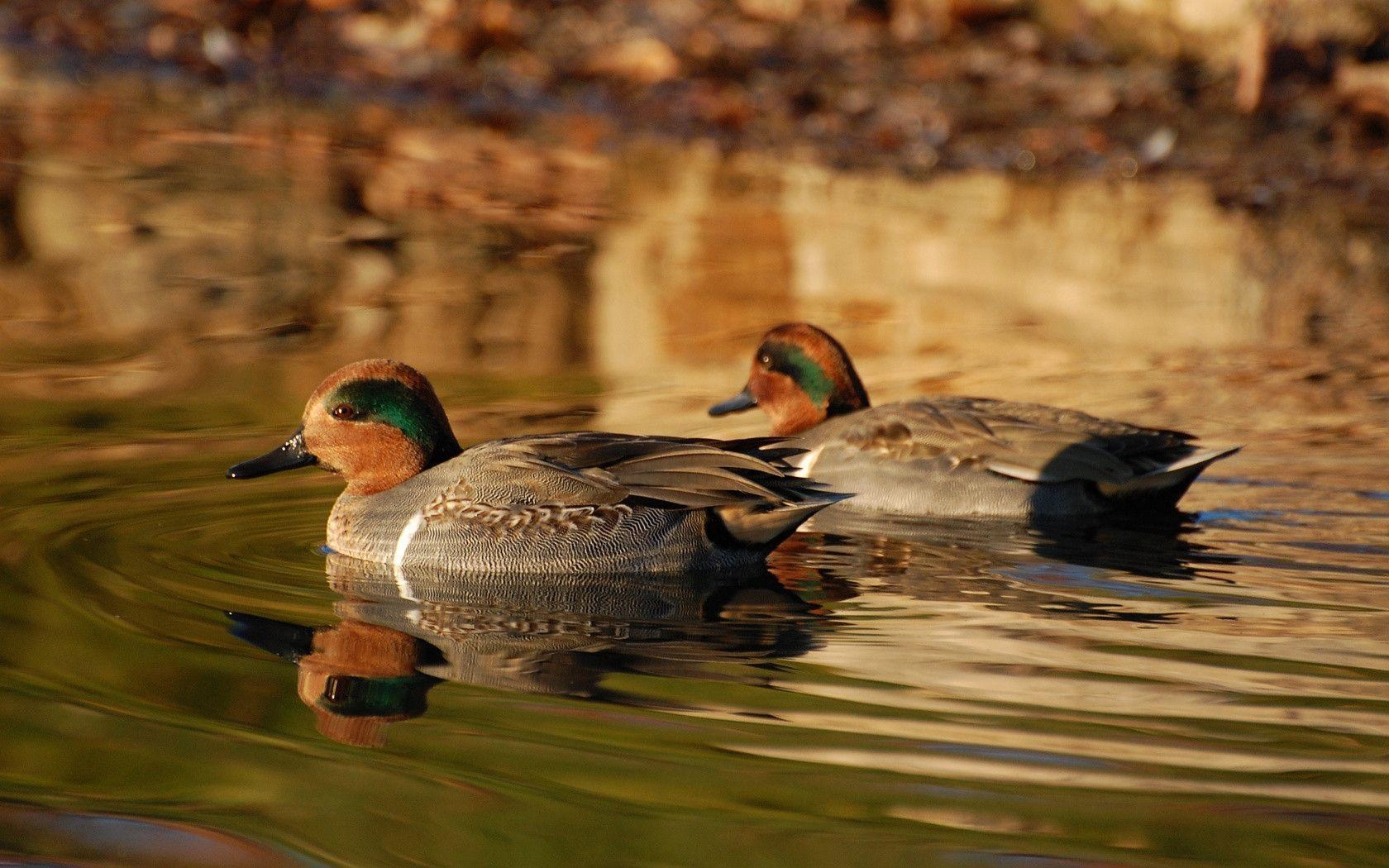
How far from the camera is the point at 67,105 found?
57.9 ft

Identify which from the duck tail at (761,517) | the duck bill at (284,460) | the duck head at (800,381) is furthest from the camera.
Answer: the duck head at (800,381)

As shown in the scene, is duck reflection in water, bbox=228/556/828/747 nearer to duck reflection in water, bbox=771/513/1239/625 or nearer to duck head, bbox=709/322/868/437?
duck reflection in water, bbox=771/513/1239/625

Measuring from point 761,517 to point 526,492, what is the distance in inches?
29.2

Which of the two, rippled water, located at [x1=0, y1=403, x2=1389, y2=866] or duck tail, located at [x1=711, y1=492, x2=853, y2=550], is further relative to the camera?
duck tail, located at [x1=711, y1=492, x2=853, y2=550]

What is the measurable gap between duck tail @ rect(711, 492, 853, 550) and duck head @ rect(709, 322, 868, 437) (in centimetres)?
173

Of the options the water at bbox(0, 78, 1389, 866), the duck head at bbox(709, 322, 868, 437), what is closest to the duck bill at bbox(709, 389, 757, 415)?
the duck head at bbox(709, 322, 868, 437)

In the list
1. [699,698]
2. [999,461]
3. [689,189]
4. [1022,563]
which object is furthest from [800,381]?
[689,189]

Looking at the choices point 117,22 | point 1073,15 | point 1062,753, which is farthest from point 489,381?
point 117,22

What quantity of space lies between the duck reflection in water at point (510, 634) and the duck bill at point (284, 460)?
372 millimetres

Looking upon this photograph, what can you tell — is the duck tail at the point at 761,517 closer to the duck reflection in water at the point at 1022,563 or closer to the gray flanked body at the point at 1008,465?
the duck reflection in water at the point at 1022,563

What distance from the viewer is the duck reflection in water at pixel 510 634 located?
15.6 feet

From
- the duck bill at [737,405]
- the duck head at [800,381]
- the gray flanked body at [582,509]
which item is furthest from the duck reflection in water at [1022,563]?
the duck bill at [737,405]

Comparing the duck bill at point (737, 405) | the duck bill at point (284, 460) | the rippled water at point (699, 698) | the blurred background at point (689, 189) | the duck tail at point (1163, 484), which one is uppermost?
the blurred background at point (689, 189)

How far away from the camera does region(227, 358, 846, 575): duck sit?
595 centimetres
